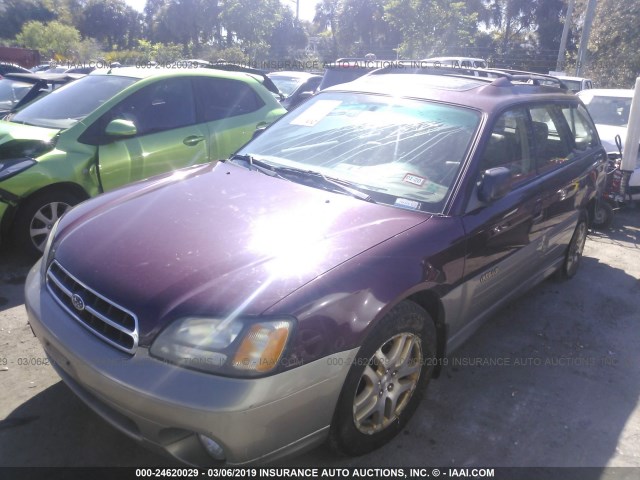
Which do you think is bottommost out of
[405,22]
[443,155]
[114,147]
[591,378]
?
[591,378]

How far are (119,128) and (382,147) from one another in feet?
8.45

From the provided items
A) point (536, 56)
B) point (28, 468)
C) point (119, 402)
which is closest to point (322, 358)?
point (119, 402)

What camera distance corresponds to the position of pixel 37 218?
4.29m

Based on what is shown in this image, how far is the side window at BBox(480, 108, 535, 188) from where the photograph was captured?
304 centimetres

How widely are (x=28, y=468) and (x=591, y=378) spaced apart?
10.6ft

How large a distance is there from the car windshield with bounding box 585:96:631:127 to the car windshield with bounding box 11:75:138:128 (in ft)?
24.6

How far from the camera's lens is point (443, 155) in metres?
2.94

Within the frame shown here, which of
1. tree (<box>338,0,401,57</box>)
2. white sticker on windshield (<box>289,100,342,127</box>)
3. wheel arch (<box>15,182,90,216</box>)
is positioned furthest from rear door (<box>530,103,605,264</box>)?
tree (<box>338,0,401,57</box>)

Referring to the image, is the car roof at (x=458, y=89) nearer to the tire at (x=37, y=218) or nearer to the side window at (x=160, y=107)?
the side window at (x=160, y=107)

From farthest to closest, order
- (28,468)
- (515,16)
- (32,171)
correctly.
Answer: (515,16) → (32,171) → (28,468)

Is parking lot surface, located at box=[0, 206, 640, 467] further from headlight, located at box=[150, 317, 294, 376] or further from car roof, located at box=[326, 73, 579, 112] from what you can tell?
car roof, located at box=[326, 73, 579, 112]

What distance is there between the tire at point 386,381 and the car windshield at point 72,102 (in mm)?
3781

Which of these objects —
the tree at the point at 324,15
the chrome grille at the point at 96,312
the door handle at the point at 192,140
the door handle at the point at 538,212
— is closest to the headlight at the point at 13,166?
the door handle at the point at 192,140

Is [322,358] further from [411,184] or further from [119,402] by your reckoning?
[411,184]
